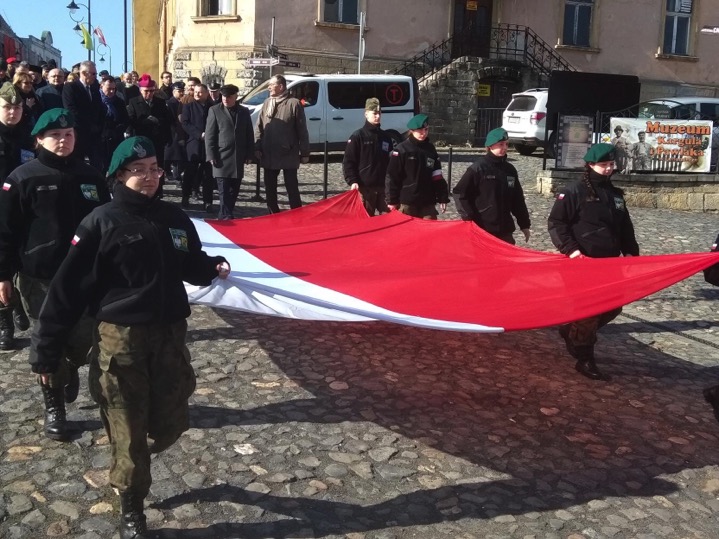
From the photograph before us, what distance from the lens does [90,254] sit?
401 centimetres

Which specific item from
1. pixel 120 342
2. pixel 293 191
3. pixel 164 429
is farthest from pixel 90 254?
pixel 293 191

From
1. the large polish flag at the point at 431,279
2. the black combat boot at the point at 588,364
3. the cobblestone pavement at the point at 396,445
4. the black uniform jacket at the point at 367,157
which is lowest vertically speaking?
the cobblestone pavement at the point at 396,445

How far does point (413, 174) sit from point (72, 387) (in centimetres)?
489

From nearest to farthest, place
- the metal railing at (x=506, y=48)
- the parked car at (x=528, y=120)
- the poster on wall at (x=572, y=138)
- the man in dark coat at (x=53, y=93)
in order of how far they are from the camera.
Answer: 1. the man in dark coat at (x=53, y=93)
2. the poster on wall at (x=572, y=138)
3. the parked car at (x=528, y=120)
4. the metal railing at (x=506, y=48)

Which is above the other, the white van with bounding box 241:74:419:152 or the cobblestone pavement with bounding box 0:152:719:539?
the white van with bounding box 241:74:419:152

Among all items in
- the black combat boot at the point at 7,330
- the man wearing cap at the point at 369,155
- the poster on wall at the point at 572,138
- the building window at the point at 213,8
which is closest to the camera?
the black combat boot at the point at 7,330

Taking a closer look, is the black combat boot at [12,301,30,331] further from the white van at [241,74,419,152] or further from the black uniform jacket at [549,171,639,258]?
the white van at [241,74,419,152]

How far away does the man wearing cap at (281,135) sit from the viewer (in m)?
12.5

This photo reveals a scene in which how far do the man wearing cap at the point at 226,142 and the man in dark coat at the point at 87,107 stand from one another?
5.01ft

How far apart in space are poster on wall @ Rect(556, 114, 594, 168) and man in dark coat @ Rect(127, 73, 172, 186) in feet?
23.8

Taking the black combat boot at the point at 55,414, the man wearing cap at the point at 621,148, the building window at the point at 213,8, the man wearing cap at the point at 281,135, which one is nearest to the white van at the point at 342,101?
the man wearing cap at the point at 621,148

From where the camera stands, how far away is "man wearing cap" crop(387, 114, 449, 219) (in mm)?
9477

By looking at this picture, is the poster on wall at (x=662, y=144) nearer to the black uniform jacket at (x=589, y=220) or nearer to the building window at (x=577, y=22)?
the black uniform jacket at (x=589, y=220)

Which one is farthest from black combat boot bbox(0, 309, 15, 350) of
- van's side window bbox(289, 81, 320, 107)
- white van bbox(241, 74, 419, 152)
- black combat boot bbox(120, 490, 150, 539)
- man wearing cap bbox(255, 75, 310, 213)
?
van's side window bbox(289, 81, 320, 107)
